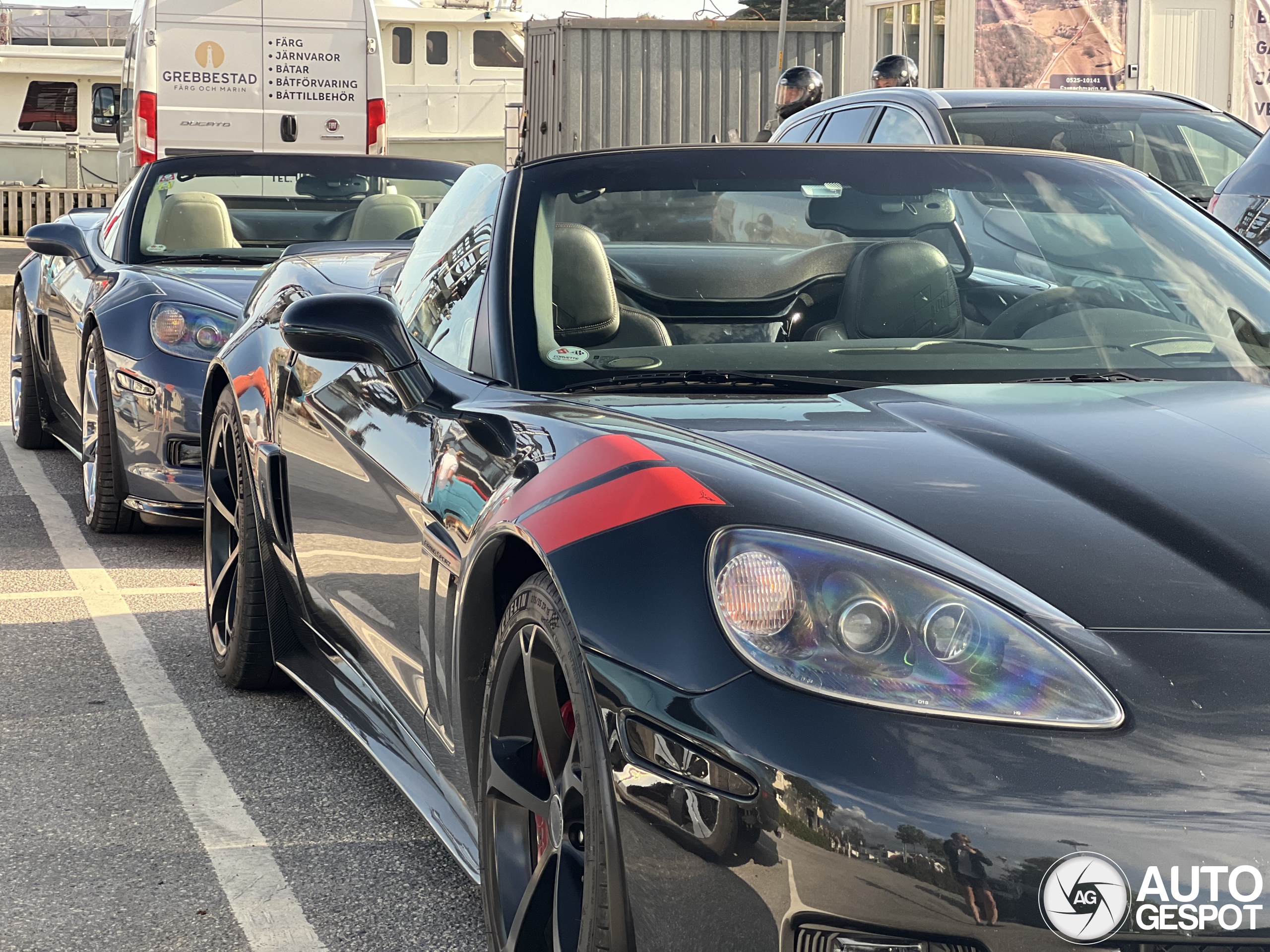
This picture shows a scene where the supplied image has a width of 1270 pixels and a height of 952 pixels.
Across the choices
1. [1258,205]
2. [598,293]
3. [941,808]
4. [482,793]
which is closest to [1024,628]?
[941,808]

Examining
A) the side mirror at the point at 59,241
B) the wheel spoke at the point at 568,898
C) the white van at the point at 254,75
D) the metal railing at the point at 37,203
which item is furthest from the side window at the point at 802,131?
the metal railing at the point at 37,203

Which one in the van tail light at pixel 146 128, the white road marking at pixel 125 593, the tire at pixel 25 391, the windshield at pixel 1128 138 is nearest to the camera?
the white road marking at pixel 125 593

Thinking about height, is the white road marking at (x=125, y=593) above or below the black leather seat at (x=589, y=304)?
below

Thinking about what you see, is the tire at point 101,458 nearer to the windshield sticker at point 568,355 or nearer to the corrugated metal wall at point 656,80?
the windshield sticker at point 568,355

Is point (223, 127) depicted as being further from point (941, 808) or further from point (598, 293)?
point (941, 808)

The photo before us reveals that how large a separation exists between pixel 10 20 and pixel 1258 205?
3217 centimetres

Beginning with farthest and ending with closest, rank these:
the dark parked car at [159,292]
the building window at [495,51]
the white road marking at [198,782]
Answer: the building window at [495,51] → the dark parked car at [159,292] → the white road marking at [198,782]

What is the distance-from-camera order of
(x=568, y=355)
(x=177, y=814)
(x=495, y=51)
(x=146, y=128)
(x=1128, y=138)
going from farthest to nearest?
(x=495, y=51), (x=146, y=128), (x=1128, y=138), (x=177, y=814), (x=568, y=355)

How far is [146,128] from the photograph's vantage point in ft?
53.7

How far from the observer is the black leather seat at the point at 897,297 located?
3342 mm

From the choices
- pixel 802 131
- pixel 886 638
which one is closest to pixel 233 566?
pixel 886 638

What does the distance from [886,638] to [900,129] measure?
661 cm

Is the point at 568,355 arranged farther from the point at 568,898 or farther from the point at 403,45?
the point at 403,45

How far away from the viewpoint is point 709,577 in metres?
2.08
